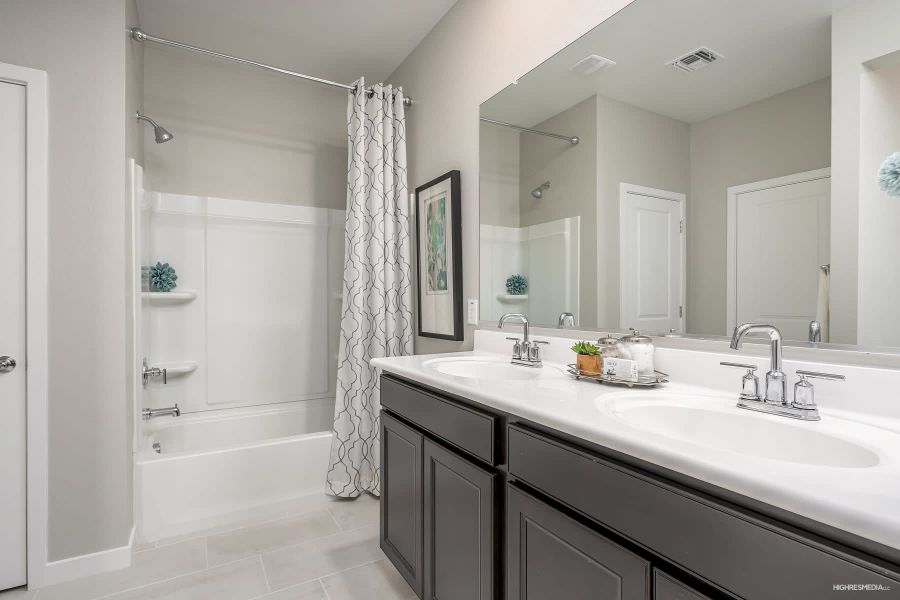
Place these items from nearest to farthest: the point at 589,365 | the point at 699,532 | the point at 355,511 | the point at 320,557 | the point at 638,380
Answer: the point at 699,532
the point at 638,380
the point at 589,365
the point at 320,557
the point at 355,511

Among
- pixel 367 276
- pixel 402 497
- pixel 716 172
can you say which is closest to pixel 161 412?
pixel 367 276

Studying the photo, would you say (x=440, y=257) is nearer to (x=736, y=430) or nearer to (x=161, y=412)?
(x=736, y=430)

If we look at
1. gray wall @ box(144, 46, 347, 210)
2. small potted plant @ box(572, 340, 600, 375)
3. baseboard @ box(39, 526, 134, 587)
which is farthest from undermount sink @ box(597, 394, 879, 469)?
gray wall @ box(144, 46, 347, 210)

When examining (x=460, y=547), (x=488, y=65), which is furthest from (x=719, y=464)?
(x=488, y=65)

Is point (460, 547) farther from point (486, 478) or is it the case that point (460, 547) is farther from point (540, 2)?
point (540, 2)

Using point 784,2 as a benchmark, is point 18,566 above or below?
below

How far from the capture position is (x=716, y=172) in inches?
47.6

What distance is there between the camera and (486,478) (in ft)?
3.72

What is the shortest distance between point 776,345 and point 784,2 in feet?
2.64

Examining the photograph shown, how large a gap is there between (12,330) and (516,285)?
194 cm

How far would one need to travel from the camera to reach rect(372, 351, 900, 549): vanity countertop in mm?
523

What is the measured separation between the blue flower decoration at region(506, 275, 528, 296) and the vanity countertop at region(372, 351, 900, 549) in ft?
1.90

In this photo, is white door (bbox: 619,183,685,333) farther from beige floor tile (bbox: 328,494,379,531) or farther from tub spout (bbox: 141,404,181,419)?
tub spout (bbox: 141,404,181,419)

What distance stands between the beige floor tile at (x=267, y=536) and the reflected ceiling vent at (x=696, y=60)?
2.27 meters
